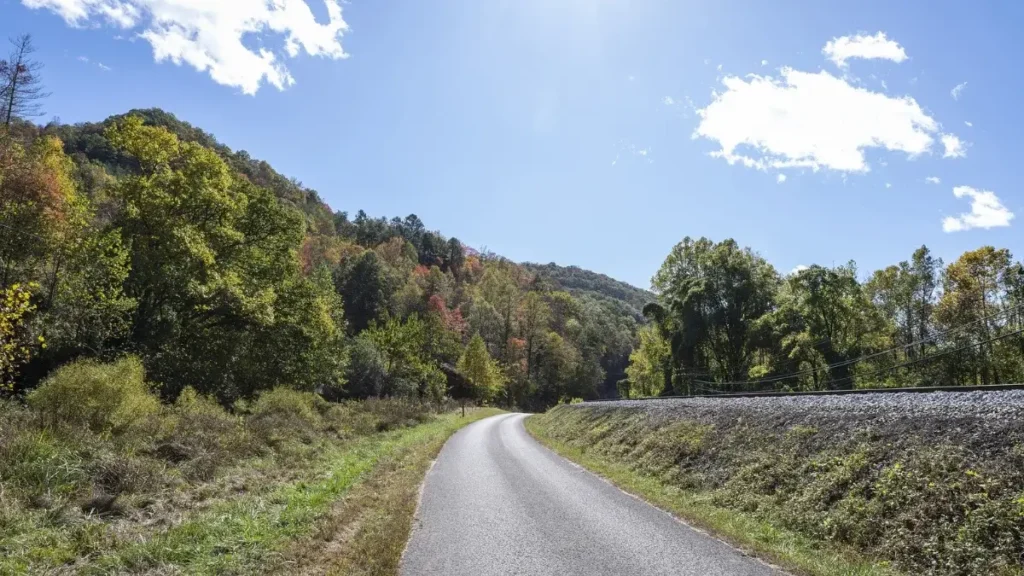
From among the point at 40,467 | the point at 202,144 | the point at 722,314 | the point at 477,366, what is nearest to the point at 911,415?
the point at 40,467

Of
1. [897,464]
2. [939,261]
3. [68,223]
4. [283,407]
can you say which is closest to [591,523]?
[897,464]

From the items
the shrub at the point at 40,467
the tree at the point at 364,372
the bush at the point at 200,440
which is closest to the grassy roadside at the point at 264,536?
the bush at the point at 200,440

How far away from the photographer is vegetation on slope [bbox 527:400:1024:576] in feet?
22.0

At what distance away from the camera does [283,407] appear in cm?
2392

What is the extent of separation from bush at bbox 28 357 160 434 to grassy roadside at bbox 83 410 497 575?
5399 millimetres

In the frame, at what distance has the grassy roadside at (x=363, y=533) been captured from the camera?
683 centimetres

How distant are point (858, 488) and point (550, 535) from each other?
5.31m

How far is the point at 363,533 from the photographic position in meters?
8.45

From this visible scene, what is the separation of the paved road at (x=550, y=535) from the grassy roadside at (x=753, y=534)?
379 mm

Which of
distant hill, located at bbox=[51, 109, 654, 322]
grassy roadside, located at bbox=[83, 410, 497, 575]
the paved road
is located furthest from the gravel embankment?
distant hill, located at bbox=[51, 109, 654, 322]

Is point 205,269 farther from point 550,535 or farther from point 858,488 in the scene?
point 858,488

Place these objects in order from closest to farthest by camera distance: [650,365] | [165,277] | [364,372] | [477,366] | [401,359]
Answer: [165,277] < [364,372] < [401,359] < [650,365] < [477,366]

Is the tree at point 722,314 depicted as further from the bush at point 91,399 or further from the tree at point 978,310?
the bush at point 91,399

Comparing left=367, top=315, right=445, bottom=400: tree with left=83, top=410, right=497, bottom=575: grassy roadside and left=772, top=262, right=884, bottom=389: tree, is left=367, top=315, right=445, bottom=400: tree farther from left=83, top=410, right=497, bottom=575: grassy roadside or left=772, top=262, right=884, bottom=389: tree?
left=83, top=410, right=497, bottom=575: grassy roadside
